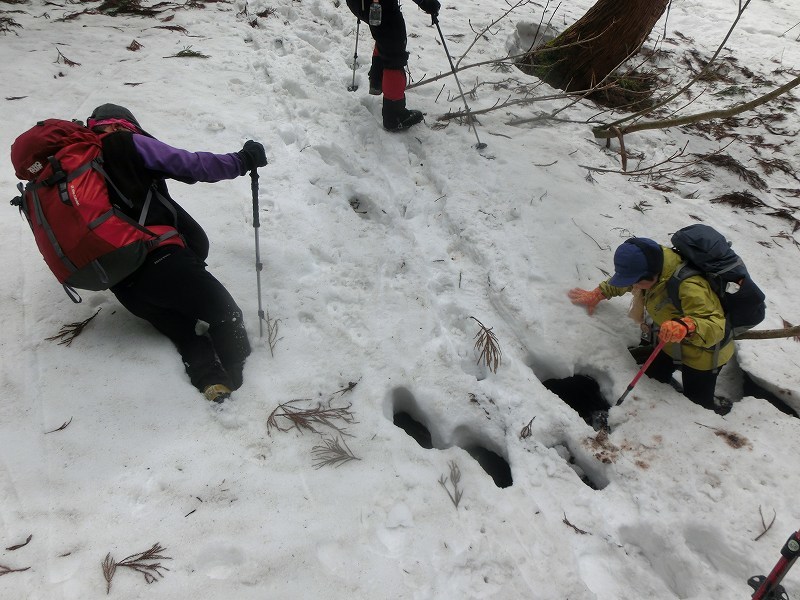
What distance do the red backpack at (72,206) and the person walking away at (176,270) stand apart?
0.12 meters

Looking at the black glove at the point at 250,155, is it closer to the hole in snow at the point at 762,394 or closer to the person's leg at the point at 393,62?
the person's leg at the point at 393,62

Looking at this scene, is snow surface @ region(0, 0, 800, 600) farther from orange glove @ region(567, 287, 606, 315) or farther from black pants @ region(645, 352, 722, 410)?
black pants @ region(645, 352, 722, 410)

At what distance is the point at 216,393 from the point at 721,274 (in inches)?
132

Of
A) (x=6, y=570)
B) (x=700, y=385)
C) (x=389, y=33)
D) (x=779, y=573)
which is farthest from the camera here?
(x=389, y=33)

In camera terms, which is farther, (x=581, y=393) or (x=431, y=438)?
(x=581, y=393)

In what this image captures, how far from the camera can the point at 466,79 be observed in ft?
20.5

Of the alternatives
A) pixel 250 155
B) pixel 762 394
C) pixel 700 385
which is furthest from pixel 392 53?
pixel 762 394

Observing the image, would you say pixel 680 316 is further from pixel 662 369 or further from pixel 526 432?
pixel 526 432

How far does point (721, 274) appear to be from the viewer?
3162 mm

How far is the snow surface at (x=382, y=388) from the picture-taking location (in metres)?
2.49

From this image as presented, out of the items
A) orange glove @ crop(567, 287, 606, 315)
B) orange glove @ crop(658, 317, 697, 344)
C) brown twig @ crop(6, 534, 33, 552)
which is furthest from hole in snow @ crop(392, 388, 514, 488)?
brown twig @ crop(6, 534, 33, 552)

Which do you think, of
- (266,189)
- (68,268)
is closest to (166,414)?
(68,268)

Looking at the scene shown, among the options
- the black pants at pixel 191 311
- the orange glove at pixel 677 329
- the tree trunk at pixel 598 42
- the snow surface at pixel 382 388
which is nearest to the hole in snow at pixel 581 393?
the snow surface at pixel 382 388

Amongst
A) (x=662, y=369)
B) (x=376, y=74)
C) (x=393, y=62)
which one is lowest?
(x=662, y=369)
